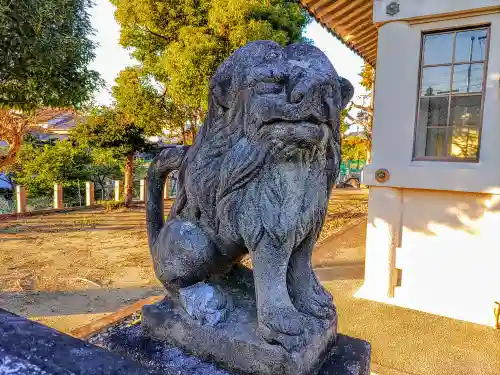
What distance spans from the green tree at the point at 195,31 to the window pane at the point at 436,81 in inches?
145

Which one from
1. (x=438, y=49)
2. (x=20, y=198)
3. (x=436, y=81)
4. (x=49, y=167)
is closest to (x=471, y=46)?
(x=438, y=49)

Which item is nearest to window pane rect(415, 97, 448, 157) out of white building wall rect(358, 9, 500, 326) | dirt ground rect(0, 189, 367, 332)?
white building wall rect(358, 9, 500, 326)

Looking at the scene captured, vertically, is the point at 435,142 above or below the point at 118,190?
above

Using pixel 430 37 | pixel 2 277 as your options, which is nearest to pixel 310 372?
pixel 430 37

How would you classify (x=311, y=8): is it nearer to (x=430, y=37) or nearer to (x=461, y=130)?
(x=430, y=37)

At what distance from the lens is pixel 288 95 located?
1021 millimetres

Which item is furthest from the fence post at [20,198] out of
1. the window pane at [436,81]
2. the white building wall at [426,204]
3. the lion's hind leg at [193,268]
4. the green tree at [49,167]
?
the lion's hind leg at [193,268]

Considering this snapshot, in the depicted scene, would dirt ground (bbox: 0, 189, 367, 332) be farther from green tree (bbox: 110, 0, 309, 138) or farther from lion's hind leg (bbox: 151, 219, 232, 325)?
green tree (bbox: 110, 0, 309, 138)

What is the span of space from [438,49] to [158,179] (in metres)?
3.19

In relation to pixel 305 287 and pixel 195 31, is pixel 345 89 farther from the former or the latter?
pixel 195 31

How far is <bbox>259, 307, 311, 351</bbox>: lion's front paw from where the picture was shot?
1.08 metres

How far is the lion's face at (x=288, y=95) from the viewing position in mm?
1005

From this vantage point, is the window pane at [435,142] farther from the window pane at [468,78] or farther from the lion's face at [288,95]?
the lion's face at [288,95]

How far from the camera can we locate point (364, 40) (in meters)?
5.27
